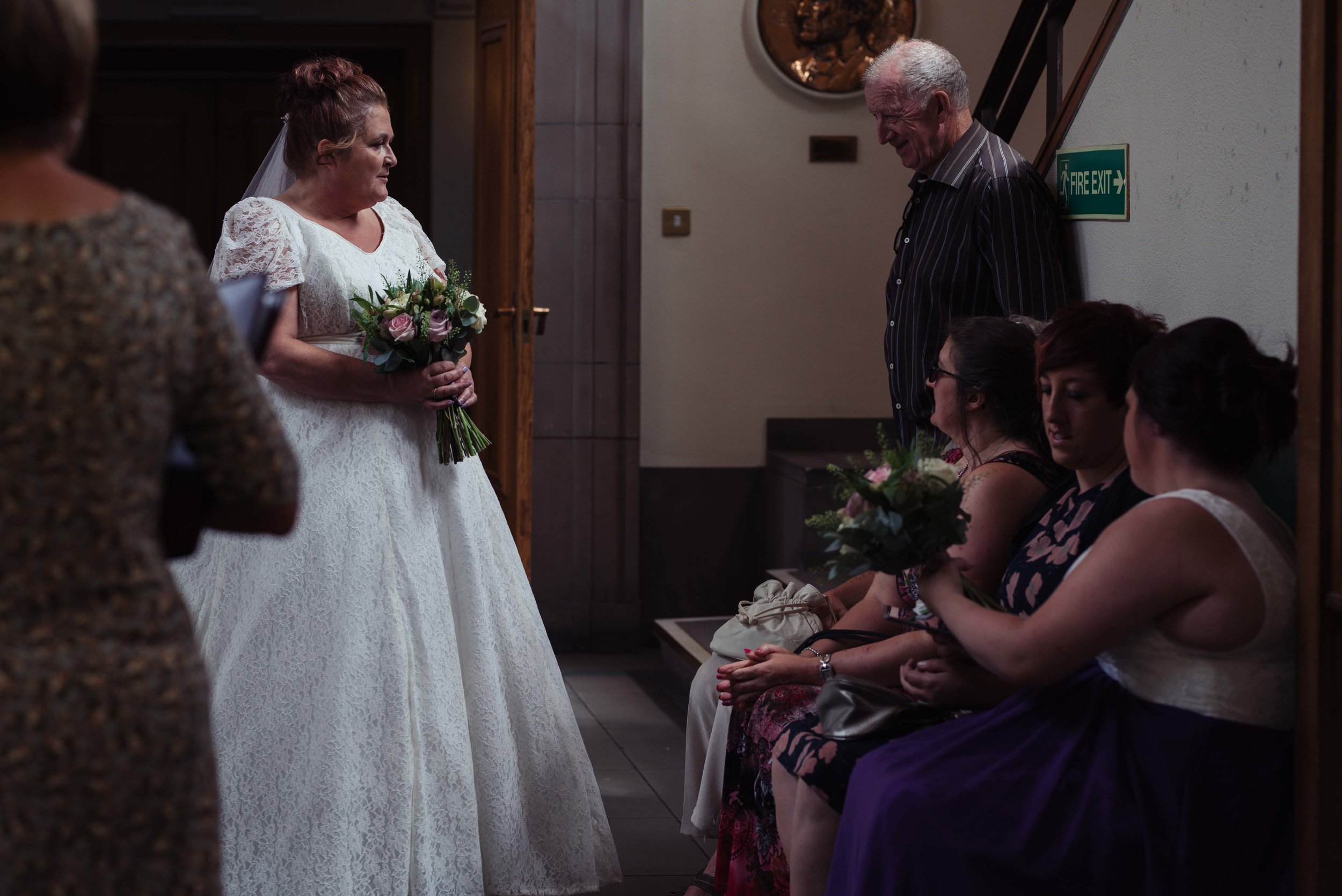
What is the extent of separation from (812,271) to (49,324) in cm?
469

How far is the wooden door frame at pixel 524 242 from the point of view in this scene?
476 cm

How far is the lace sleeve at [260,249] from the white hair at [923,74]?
1510 mm

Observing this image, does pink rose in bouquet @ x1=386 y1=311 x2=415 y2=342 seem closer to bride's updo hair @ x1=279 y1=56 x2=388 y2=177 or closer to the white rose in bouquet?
bride's updo hair @ x1=279 y1=56 x2=388 y2=177

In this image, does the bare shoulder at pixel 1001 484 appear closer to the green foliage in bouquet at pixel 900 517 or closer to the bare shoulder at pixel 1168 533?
the green foliage in bouquet at pixel 900 517

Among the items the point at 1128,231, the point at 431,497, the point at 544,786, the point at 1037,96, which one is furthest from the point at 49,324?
the point at 1037,96

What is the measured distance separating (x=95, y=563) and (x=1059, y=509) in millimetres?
1598

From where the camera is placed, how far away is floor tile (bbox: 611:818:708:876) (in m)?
3.22

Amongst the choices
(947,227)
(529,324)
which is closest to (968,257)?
(947,227)

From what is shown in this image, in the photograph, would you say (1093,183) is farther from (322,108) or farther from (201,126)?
(201,126)

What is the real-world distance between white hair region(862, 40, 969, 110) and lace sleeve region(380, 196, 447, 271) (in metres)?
1.16

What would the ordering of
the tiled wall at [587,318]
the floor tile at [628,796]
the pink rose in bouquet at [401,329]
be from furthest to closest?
1. the tiled wall at [587,318]
2. the floor tile at [628,796]
3. the pink rose in bouquet at [401,329]

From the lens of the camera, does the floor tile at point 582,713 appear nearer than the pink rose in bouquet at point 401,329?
No

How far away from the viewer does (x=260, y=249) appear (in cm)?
276

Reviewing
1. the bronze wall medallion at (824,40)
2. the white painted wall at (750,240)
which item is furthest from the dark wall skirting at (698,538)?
the bronze wall medallion at (824,40)
